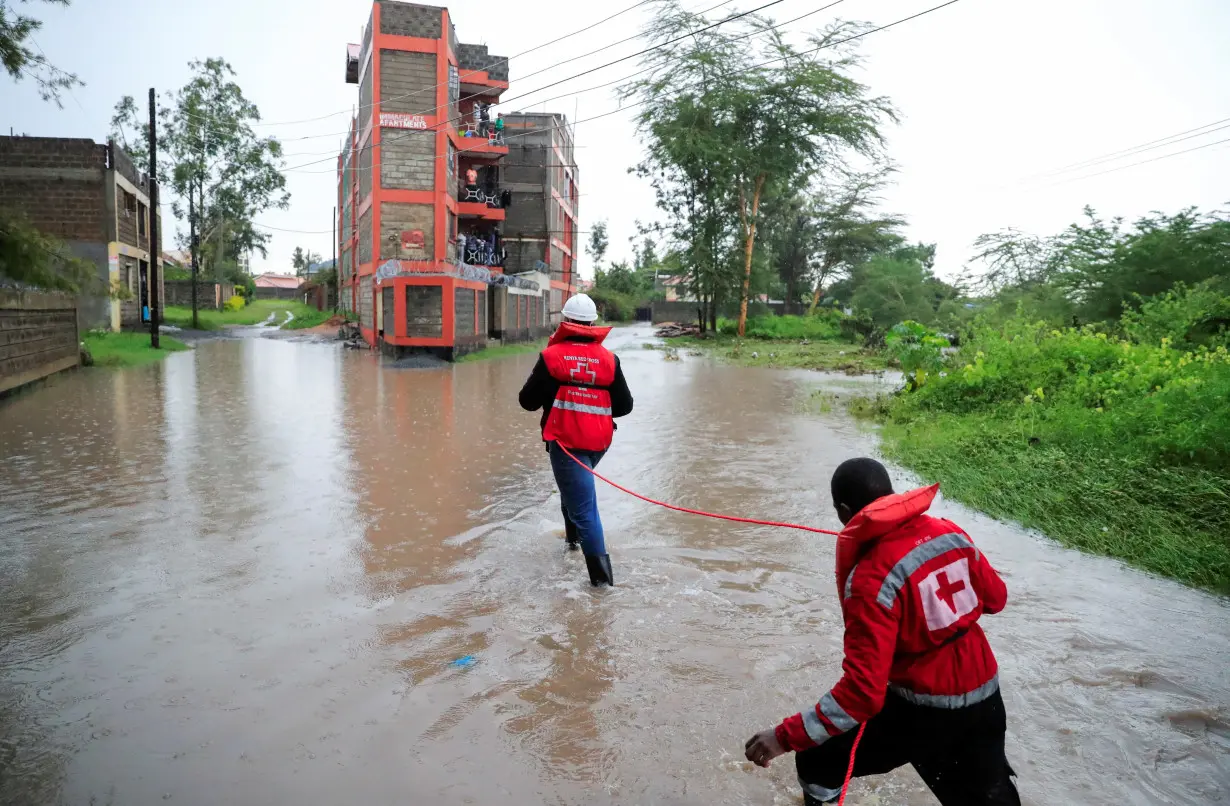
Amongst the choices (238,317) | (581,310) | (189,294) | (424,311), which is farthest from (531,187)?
(581,310)

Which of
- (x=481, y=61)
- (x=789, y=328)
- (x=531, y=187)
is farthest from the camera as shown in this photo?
(x=531, y=187)

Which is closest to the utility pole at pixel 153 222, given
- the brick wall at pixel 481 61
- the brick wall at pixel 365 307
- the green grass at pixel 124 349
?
the green grass at pixel 124 349

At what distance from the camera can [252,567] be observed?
5695mm

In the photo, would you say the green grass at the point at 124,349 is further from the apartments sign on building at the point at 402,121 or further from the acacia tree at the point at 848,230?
the acacia tree at the point at 848,230

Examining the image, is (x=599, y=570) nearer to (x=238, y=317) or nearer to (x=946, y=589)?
(x=946, y=589)

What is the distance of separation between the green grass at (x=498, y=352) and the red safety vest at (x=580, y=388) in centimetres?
2196

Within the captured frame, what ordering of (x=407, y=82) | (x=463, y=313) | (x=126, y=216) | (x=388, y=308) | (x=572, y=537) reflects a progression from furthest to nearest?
(x=126, y=216), (x=463, y=313), (x=407, y=82), (x=388, y=308), (x=572, y=537)

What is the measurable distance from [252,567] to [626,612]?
2592 millimetres

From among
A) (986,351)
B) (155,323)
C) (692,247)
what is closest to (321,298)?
(692,247)

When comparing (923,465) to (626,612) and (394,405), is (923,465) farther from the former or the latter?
(394,405)

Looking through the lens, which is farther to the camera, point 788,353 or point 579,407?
point 788,353

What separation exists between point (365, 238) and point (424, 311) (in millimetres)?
6768

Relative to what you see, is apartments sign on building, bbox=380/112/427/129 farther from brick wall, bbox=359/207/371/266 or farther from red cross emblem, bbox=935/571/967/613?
red cross emblem, bbox=935/571/967/613

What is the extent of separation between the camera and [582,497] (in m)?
5.42
